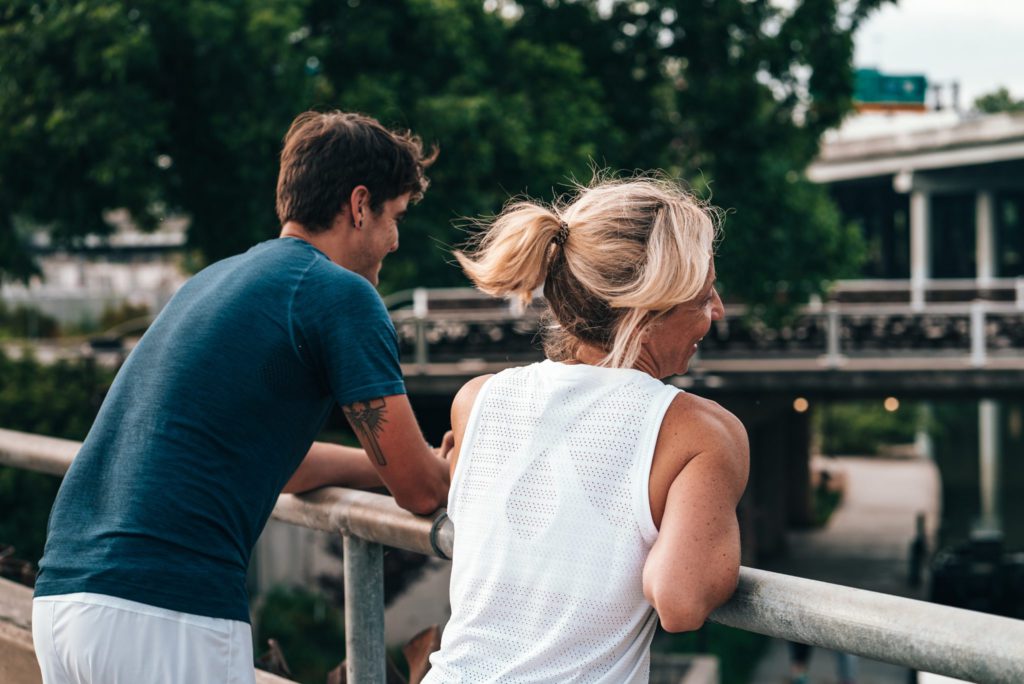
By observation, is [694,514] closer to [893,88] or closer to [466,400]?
[466,400]

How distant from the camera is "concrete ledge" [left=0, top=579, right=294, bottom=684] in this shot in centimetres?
288

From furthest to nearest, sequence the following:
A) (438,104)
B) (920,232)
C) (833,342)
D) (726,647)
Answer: (920,232)
(833,342)
(726,647)
(438,104)

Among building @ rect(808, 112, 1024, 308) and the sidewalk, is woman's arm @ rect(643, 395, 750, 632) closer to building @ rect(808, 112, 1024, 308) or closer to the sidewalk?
the sidewalk

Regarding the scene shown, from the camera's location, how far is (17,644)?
2930 mm

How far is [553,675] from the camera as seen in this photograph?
1.65 meters

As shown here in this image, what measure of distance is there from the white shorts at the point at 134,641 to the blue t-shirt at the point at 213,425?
2cm

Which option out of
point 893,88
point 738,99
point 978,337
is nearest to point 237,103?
point 738,99

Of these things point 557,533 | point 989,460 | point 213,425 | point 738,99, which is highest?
point 738,99

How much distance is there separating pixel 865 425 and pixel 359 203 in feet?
134

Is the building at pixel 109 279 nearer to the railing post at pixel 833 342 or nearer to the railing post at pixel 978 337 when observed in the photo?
the railing post at pixel 833 342

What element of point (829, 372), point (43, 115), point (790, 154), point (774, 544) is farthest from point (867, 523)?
point (43, 115)

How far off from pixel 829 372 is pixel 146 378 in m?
18.5

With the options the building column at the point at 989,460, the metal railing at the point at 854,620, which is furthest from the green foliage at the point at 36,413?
the building column at the point at 989,460

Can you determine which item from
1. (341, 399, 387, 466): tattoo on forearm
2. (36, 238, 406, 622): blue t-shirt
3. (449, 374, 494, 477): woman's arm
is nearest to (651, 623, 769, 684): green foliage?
(341, 399, 387, 466): tattoo on forearm
